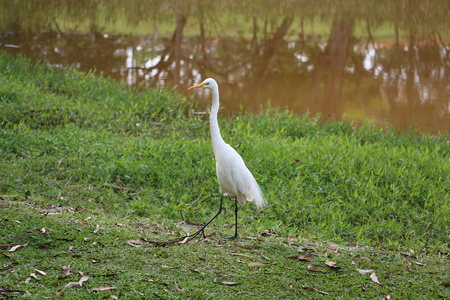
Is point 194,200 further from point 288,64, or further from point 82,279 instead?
point 288,64

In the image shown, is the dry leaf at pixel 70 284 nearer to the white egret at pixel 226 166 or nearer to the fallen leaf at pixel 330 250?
the white egret at pixel 226 166

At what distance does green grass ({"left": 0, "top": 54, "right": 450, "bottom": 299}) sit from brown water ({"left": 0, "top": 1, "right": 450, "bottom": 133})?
1.34 metres

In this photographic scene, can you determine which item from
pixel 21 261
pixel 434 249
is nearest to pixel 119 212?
pixel 21 261

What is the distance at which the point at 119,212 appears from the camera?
13.8 feet

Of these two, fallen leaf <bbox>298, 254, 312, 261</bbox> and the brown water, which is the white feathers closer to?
Result: fallen leaf <bbox>298, 254, 312, 261</bbox>

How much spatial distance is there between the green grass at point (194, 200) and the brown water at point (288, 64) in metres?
1.34

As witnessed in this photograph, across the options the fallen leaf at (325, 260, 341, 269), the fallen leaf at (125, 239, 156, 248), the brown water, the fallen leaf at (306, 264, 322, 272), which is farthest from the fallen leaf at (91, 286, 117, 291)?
the brown water

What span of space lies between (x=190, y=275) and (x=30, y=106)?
418cm

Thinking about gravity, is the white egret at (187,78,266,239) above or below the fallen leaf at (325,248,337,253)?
above

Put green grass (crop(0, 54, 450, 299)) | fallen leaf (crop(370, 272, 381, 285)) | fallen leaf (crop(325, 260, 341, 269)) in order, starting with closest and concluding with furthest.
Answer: green grass (crop(0, 54, 450, 299))
fallen leaf (crop(370, 272, 381, 285))
fallen leaf (crop(325, 260, 341, 269))

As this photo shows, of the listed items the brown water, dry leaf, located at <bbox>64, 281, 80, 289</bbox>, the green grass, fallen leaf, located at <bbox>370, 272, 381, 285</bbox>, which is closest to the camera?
dry leaf, located at <bbox>64, 281, 80, 289</bbox>

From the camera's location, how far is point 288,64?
10.7 metres

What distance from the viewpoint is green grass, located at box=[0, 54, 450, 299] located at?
298 centimetres

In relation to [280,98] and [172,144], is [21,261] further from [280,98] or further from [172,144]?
[280,98]
